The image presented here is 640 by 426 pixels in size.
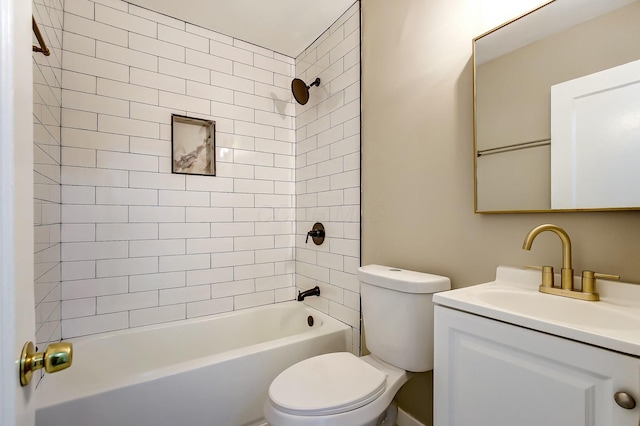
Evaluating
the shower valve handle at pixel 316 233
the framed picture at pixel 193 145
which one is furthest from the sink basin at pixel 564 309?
the framed picture at pixel 193 145

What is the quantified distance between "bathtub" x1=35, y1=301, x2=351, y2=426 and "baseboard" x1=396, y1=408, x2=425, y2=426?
48 centimetres

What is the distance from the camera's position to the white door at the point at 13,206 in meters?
0.40

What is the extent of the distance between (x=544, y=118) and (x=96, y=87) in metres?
2.34

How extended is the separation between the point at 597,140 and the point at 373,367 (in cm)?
120

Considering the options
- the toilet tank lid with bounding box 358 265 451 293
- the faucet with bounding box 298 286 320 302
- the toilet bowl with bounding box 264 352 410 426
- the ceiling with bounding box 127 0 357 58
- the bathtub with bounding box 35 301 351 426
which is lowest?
the bathtub with bounding box 35 301 351 426

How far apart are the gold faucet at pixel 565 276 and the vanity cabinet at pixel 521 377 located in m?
0.33

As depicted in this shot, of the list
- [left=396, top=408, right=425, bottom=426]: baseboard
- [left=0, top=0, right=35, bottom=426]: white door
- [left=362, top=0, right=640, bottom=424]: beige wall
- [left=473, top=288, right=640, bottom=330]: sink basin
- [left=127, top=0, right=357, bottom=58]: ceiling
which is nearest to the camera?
[left=0, top=0, right=35, bottom=426]: white door

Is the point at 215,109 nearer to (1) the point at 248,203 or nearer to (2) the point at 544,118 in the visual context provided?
(1) the point at 248,203

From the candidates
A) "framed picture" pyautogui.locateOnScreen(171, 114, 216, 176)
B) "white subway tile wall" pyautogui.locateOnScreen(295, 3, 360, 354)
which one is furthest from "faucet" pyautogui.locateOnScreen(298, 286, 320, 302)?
"framed picture" pyautogui.locateOnScreen(171, 114, 216, 176)

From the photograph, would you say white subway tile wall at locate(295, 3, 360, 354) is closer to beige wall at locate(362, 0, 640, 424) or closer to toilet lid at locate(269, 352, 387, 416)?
beige wall at locate(362, 0, 640, 424)

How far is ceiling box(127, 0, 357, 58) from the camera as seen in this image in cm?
191

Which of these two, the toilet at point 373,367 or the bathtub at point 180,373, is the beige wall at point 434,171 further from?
the bathtub at point 180,373

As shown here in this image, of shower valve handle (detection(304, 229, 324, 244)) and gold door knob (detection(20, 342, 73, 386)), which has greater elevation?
shower valve handle (detection(304, 229, 324, 244))

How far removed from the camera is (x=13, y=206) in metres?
0.42
